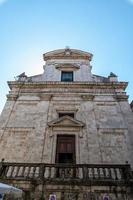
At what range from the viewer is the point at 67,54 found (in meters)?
19.0

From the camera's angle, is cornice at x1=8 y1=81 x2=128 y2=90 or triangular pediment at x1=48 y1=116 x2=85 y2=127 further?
cornice at x1=8 y1=81 x2=128 y2=90

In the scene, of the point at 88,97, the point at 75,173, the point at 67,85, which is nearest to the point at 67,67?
the point at 67,85

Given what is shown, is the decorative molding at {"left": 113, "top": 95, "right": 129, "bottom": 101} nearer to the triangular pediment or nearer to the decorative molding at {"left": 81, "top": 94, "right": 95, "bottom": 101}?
the decorative molding at {"left": 81, "top": 94, "right": 95, "bottom": 101}

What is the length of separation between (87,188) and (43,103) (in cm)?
784

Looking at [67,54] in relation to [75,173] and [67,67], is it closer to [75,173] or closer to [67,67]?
[67,67]

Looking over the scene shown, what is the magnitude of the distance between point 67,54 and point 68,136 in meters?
9.49

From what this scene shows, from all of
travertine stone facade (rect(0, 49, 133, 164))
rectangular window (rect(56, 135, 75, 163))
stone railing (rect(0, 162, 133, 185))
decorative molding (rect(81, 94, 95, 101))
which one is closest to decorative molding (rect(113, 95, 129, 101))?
travertine stone facade (rect(0, 49, 133, 164))

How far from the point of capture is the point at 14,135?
12.6m

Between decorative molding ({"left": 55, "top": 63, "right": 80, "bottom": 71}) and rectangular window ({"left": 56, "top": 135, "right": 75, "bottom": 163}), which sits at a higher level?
decorative molding ({"left": 55, "top": 63, "right": 80, "bottom": 71})

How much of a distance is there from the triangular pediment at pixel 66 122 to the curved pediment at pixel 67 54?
800cm

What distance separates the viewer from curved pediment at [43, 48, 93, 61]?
1891cm

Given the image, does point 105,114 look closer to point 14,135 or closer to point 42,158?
point 42,158

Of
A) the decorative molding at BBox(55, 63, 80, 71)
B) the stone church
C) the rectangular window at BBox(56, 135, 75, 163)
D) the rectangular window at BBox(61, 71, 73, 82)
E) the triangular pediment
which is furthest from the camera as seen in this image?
the decorative molding at BBox(55, 63, 80, 71)

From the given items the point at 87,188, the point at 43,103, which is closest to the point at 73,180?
the point at 87,188
